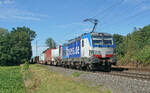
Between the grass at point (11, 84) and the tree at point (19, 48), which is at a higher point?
the tree at point (19, 48)

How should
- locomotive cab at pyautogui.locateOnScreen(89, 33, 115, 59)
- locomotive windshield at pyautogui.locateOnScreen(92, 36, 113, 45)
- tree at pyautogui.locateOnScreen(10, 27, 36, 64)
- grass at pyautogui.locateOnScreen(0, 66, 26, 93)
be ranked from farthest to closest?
tree at pyautogui.locateOnScreen(10, 27, 36, 64) < locomotive windshield at pyautogui.locateOnScreen(92, 36, 113, 45) < locomotive cab at pyautogui.locateOnScreen(89, 33, 115, 59) < grass at pyautogui.locateOnScreen(0, 66, 26, 93)

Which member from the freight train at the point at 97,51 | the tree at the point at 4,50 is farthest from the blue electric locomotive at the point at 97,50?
the tree at the point at 4,50

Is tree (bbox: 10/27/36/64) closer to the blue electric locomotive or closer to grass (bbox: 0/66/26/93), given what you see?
grass (bbox: 0/66/26/93)

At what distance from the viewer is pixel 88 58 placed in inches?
703

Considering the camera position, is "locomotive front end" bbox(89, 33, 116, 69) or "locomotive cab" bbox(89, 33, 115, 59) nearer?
"locomotive front end" bbox(89, 33, 116, 69)

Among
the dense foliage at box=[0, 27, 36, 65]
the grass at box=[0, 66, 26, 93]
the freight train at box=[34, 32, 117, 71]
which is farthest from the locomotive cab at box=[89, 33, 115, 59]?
the dense foliage at box=[0, 27, 36, 65]

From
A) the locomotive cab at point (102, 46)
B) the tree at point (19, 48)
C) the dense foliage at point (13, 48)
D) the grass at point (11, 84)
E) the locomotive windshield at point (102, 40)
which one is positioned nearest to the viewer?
the grass at point (11, 84)

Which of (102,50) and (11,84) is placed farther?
(102,50)

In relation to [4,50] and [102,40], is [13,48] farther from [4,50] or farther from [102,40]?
[102,40]

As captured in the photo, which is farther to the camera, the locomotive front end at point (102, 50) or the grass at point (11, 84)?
the locomotive front end at point (102, 50)

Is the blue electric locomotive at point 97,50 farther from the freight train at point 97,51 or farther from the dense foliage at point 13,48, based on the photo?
the dense foliage at point 13,48

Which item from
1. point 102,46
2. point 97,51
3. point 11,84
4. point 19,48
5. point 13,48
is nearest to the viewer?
point 11,84

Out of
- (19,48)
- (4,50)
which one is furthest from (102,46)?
(19,48)

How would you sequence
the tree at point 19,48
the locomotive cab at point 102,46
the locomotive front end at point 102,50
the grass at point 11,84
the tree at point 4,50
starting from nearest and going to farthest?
the grass at point 11,84 < the locomotive front end at point 102,50 < the locomotive cab at point 102,46 < the tree at point 4,50 < the tree at point 19,48
